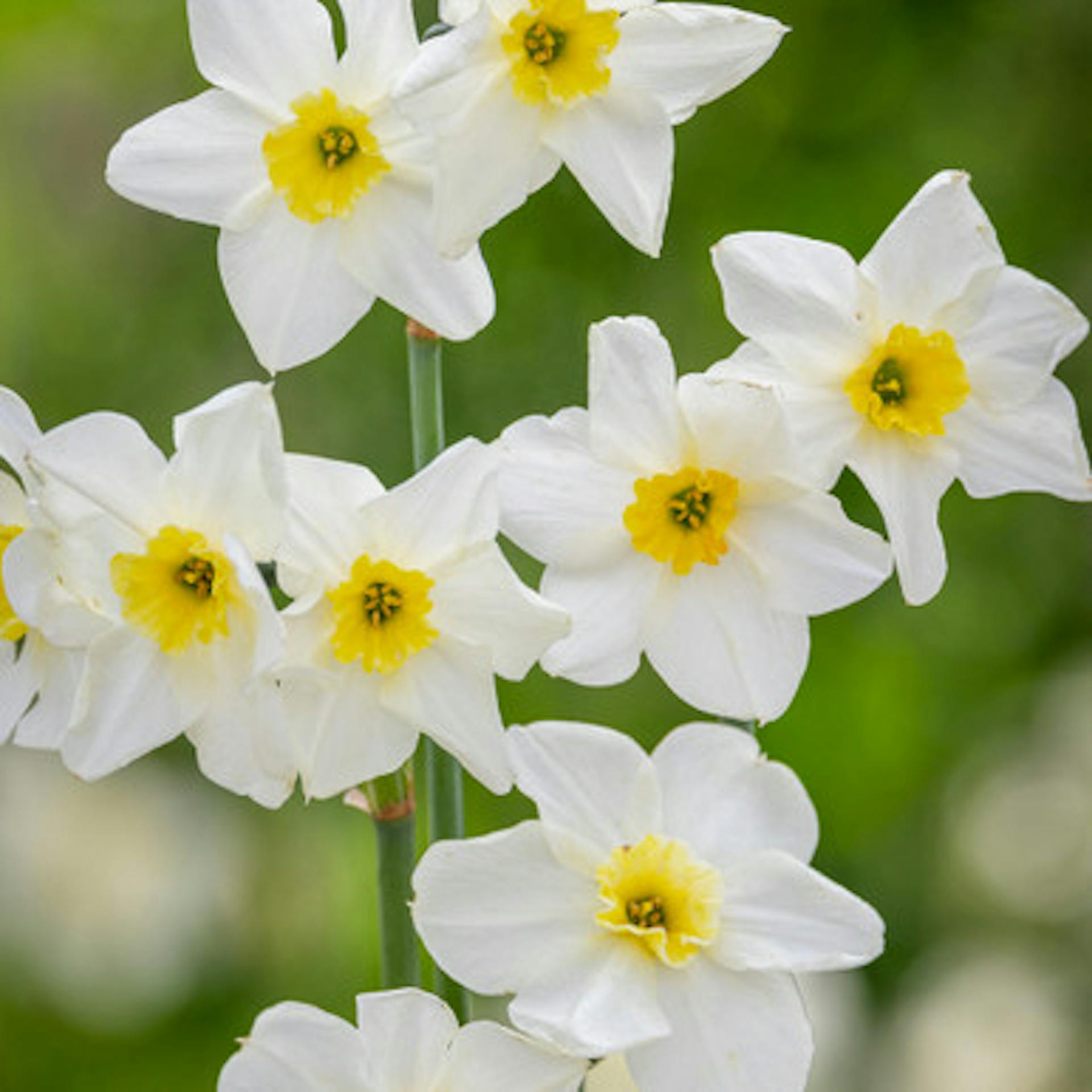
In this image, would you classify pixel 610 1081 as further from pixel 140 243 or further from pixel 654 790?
pixel 140 243

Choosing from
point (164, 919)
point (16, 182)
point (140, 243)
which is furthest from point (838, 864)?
point (16, 182)

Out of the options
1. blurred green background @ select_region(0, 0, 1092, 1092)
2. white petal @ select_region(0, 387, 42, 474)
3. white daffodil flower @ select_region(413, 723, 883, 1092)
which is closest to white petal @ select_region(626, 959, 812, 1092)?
white daffodil flower @ select_region(413, 723, 883, 1092)

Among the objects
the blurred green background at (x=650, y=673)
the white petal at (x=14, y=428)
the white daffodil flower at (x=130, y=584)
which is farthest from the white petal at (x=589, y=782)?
the blurred green background at (x=650, y=673)

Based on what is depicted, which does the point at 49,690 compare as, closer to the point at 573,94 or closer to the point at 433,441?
the point at 433,441

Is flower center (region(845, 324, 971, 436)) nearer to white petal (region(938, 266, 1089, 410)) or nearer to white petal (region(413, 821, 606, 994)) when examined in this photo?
white petal (region(938, 266, 1089, 410))

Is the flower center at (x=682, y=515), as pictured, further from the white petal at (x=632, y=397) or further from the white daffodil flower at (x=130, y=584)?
the white daffodil flower at (x=130, y=584)

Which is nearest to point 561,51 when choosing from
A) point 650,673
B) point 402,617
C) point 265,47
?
point 265,47
